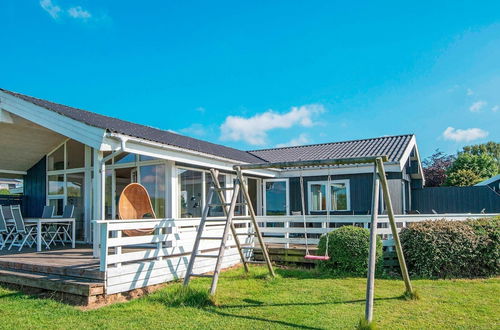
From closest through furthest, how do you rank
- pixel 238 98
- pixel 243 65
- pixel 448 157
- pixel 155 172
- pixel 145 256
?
1. pixel 145 256
2. pixel 155 172
3. pixel 243 65
4. pixel 238 98
5. pixel 448 157

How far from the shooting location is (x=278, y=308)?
16.3 ft

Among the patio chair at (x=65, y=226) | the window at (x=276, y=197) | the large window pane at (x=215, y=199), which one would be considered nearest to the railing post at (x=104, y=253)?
the large window pane at (x=215, y=199)

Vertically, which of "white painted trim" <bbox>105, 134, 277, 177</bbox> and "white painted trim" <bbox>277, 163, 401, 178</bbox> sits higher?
"white painted trim" <bbox>105, 134, 277, 177</bbox>

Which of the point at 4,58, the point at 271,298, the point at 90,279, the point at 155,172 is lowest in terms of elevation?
the point at 271,298

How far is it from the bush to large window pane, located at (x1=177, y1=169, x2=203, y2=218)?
3294mm

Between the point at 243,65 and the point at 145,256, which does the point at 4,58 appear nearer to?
the point at 243,65

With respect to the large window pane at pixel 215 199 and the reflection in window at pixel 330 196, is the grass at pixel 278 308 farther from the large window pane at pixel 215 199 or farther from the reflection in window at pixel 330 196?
the reflection in window at pixel 330 196

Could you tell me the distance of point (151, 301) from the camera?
537cm

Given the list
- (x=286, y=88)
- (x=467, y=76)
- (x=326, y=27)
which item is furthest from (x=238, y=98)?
(x=467, y=76)

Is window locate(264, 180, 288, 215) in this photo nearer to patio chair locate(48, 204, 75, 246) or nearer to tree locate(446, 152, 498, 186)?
patio chair locate(48, 204, 75, 246)

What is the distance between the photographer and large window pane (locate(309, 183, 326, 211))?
487 inches

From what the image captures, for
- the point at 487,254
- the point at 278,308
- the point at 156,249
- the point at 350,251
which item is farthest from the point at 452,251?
the point at 156,249

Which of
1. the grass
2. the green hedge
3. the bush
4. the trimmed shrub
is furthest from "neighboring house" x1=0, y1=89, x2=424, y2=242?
the trimmed shrub

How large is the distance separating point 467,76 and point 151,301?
42.8 feet
